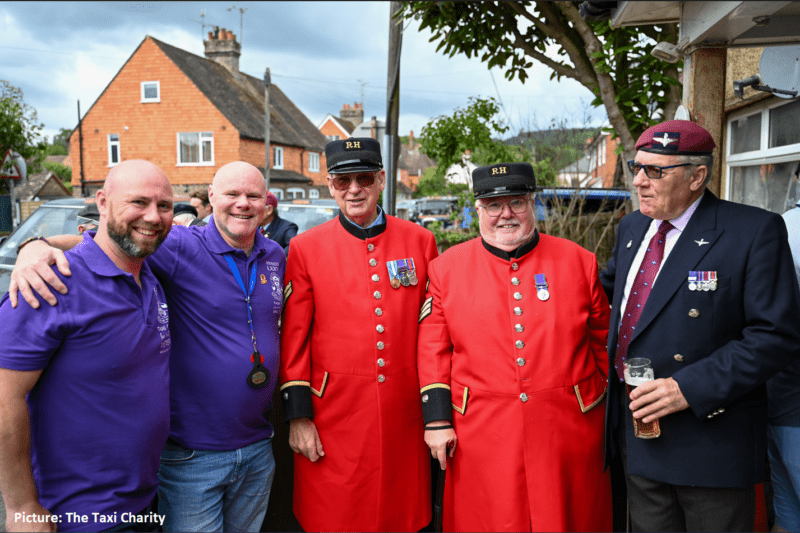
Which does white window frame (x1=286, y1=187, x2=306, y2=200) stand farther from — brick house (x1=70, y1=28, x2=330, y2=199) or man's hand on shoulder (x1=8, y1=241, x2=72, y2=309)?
man's hand on shoulder (x1=8, y1=241, x2=72, y2=309)

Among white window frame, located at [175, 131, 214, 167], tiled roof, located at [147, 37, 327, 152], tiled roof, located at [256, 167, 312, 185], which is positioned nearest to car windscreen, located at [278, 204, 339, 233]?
tiled roof, located at [147, 37, 327, 152]

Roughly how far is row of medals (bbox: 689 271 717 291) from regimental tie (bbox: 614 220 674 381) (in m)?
0.17

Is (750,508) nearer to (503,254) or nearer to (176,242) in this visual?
(503,254)

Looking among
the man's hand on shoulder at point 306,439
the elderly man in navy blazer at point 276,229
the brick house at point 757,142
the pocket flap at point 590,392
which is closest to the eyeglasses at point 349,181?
the man's hand on shoulder at point 306,439

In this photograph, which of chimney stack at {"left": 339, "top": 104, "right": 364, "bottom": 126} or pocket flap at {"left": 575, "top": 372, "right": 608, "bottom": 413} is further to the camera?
chimney stack at {"left": 339, "top": 104, "right": 364, "bottom": 126}

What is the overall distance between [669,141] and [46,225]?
24.7 feet

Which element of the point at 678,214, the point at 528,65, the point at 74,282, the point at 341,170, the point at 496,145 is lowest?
the point at 74,282

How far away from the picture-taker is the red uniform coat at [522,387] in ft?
8.78

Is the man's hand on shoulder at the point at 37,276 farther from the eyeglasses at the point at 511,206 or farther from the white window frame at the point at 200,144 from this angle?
the white window frame at the point at 200,144

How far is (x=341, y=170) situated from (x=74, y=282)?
1.38m

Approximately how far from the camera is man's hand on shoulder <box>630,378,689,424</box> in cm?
231

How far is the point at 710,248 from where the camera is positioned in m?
2.36

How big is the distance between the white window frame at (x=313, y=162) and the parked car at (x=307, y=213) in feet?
88.6

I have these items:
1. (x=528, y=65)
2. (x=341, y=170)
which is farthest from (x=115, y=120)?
(x=341, y=170)
